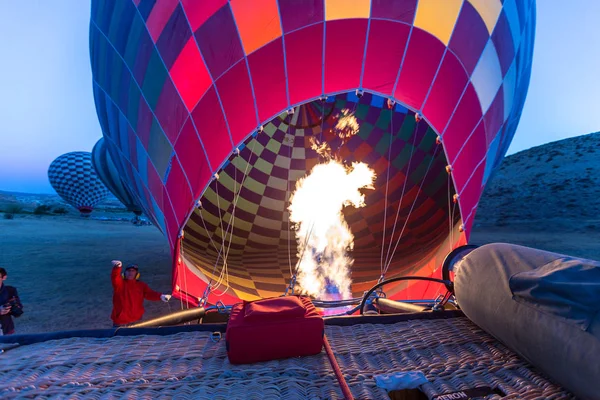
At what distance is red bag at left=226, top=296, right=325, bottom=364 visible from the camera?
1130 mm

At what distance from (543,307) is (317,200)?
226 inches

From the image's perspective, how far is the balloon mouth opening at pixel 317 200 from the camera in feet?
20.4

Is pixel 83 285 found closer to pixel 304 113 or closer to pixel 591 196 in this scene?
pixel 304 113

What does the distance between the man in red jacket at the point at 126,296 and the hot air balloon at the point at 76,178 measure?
22612mm

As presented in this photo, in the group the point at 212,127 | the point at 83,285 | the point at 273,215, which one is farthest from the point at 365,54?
the point at 83,285

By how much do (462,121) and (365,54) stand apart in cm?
126

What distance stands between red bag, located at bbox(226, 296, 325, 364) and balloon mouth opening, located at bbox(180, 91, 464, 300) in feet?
14.8

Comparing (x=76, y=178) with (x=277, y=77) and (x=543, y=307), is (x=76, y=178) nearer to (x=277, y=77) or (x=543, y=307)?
(x=277, y=77)

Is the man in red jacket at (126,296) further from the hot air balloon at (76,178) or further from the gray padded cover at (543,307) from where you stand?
the hot air balloon at (76,178)

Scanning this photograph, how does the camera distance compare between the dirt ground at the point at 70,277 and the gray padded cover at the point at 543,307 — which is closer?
the gray padded cover at the point at 543,307

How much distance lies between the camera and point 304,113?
21.9ft

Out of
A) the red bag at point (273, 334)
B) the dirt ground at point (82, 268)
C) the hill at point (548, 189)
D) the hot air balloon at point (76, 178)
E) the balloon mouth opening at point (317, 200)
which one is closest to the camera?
the red bag at point (273, 334)

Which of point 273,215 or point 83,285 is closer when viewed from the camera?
point 83,285

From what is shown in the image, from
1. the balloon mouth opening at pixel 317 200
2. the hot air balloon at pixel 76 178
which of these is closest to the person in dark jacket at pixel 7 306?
the balloon mouth opening at pixel 317 200
